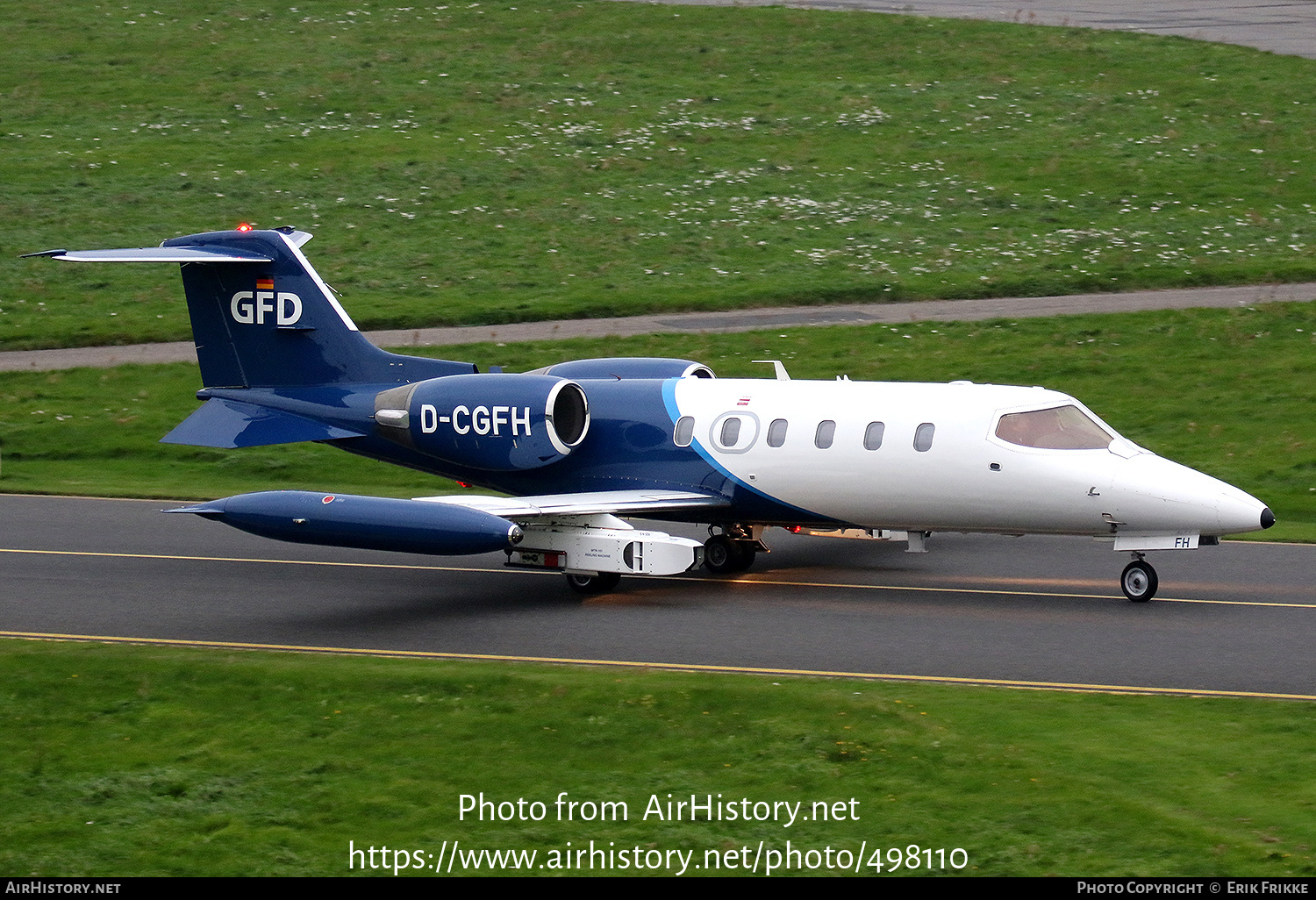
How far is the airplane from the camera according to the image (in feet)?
68.8

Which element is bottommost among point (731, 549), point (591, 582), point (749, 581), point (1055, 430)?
point (749, 581)

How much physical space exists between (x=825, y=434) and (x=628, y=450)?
2830 mm

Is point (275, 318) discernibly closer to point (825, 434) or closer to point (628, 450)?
point (628, 450)

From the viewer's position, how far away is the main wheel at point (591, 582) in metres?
22.6

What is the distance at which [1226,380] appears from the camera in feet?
109

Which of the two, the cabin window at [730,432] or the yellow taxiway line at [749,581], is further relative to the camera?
the cabin window at [730,432]

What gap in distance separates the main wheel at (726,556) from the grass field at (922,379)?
766 cm

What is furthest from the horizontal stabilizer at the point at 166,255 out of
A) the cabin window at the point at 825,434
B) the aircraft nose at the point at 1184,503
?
the aircraft nose at the point at 1184,503

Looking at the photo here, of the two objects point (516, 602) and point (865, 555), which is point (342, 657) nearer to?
point (516, 602)

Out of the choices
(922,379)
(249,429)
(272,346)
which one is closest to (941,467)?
(249,429)

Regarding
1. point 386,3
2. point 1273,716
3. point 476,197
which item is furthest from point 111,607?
point 386,3

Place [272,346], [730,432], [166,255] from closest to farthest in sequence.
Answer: [730,432], [166,255], [272,346]

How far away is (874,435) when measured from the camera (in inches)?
881

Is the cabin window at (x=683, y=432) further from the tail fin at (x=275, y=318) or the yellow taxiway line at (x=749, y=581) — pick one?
the tail fin at (x=275, y=318)
